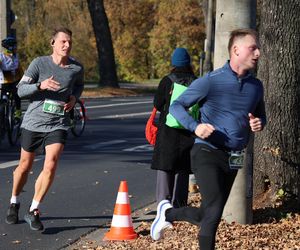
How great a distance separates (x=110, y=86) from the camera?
1715 inches

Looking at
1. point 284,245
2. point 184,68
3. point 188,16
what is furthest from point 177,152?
point 188,16

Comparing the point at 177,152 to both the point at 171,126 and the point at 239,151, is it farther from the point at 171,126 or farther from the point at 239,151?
the point at 239,151

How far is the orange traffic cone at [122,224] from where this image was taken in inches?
296

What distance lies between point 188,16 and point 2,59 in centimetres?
5185

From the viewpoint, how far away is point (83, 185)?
36.3 ft

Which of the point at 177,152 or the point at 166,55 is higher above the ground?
the point at 177,152

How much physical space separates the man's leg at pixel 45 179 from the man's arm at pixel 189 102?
6.96 ft

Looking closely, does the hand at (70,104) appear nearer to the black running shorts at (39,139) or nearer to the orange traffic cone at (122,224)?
the black running shorts at (39,139)

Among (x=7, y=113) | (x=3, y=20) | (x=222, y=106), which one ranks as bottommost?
(x=7, y=113)

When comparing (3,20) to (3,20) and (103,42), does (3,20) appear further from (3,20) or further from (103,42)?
(103,42)

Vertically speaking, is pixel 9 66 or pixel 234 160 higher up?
pixel 234 160

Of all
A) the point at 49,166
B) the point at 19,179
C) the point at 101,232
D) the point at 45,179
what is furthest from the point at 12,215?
the point at 101,232

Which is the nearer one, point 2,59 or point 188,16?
point 2,59

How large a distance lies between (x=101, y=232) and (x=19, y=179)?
3.16 feet
